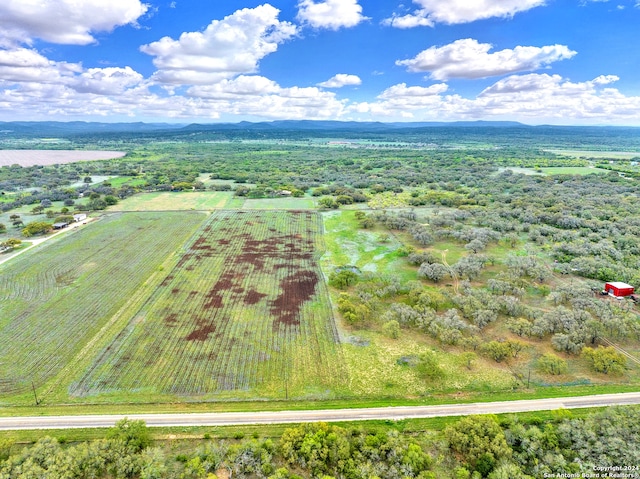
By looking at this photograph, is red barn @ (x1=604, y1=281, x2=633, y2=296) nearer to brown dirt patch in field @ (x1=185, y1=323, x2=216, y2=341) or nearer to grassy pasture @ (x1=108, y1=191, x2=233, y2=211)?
brown dirt patch in field @ (x1=185, y1=323, x2=216, y2=341)

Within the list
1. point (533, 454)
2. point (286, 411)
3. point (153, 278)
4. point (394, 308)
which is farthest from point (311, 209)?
point (533, 454)

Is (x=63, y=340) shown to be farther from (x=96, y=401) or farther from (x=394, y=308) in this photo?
(x=394, y=308)

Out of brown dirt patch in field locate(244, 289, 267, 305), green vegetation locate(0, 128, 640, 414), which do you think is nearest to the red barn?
green vegetation locate(0, 128, 640, 414)

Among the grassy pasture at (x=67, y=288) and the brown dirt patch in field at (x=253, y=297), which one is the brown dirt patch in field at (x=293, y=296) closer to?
the brown dirt patch in field at (x=253, y=297)

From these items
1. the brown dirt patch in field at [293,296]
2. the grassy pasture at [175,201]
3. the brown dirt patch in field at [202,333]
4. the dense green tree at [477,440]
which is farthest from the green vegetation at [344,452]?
the grassy pasture at [175,201]

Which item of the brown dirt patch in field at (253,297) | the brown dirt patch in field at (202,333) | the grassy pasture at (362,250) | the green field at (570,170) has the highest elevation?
the green field at (570,170)

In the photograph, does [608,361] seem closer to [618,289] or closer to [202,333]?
[618,289]
